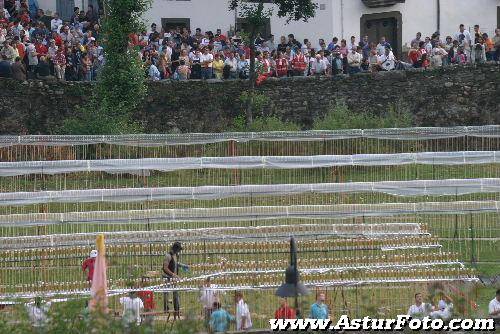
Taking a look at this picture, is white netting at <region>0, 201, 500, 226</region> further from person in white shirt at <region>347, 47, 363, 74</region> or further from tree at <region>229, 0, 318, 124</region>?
person in white shirt at <region>347, 47, 363, 74</region>

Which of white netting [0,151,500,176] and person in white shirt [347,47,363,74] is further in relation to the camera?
person in white shirt [347,47,363,74]

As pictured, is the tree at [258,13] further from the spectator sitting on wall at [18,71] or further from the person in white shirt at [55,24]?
the spectator sitting on wall at [18,71]

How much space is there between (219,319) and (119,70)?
20.0m

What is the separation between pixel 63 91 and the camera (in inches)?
1713

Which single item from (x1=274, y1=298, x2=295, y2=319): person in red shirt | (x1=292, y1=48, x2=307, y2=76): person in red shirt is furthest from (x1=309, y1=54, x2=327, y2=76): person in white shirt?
(x1=274, y1=298, x2=295, y2=319): person in red shirt

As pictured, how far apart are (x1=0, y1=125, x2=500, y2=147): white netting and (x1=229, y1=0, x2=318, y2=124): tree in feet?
16.0

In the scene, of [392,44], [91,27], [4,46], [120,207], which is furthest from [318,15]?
[120,207]

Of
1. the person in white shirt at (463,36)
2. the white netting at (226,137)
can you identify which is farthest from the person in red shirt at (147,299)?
the person in white shirt at (463,36)

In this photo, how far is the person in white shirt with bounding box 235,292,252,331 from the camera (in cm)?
2453

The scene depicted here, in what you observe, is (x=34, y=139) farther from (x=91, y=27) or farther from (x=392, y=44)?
(x=392, y=44)

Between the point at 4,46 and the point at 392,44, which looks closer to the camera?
the point at 4,46

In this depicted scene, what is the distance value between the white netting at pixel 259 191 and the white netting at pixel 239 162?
2.16m

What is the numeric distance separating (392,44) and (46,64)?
42.0 ft

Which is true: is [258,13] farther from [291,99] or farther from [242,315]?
[242,315]
